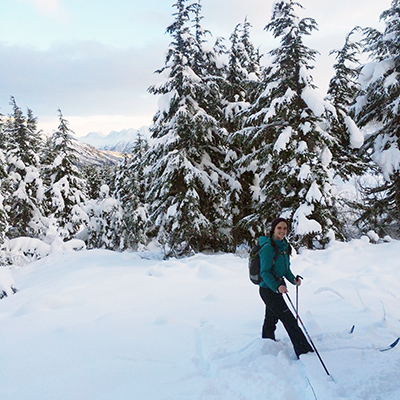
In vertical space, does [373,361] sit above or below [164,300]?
above

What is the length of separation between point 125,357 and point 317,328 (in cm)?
307

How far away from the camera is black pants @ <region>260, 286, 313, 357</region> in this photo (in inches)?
157

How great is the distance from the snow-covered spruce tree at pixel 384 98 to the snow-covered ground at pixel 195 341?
5.13 meters

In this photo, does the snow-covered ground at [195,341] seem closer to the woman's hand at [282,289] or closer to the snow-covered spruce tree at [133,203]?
the woman's hand at [282,289]

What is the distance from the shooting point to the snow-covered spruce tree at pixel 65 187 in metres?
22.0

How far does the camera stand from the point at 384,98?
A: 38.6 ft

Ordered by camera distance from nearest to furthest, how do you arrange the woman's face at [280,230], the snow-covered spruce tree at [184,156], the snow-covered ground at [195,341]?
1. the snow-covered ground at [195,341]
2. the woman's face at [280,230]
3. the snow-covered spruce tree at [184,156]

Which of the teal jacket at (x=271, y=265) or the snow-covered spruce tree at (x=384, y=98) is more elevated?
the snow-covered spruce tree at (x=384, y=98)

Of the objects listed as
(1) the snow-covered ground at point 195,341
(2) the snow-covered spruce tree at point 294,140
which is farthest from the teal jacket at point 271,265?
(2) the snow-covered spruce tree at point 294,140

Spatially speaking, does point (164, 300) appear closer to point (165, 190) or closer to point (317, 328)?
point (317, 328)

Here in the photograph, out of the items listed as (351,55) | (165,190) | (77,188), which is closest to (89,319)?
(165,190)

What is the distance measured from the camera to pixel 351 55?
1357 cm

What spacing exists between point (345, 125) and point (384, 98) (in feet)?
6.83

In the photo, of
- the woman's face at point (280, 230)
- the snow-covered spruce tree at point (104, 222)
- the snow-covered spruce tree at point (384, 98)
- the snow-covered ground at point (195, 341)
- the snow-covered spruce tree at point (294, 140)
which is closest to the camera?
the snow-covered ground at point (195, 341)
